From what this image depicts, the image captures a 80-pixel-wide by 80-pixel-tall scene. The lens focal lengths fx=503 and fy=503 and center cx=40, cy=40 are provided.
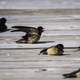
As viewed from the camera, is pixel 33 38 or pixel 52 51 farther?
pixel 33 38

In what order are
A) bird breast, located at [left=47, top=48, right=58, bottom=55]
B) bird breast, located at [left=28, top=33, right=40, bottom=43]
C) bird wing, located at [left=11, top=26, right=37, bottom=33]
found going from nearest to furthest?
bird breast, located at [left=47, top=48, right=58, bottom=55] < bird breast, located at [left=28, top=33, right=40, bottom=43] < bird wing, located at [left=11, top=26, right=37, bottom=33]

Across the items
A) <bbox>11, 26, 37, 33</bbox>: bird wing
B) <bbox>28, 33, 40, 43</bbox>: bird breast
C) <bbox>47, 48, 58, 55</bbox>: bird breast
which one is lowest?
<bbox>47, 48, 58, 55</bbox>: bird breast

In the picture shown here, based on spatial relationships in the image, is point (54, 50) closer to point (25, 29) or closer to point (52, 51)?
point (52, 51)

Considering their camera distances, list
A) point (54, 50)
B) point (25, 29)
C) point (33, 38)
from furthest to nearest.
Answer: point (25, 29) < point (33, 38) < point (54, 50)

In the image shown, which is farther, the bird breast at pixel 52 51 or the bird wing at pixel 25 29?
the bird wing at pixel 25 29

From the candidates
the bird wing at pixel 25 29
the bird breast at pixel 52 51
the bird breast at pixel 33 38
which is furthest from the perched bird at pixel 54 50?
the bird wing at pixel 25 29

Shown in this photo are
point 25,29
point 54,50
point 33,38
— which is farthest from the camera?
point 25,29

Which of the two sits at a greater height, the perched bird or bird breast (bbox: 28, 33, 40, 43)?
bird breast (bbox: 28, 33, 40, 43)

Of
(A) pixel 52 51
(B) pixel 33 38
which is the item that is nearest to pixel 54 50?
(A) pixel 52 51

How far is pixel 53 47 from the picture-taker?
12.9ft

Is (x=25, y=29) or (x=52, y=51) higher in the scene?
(x=25, y=29)

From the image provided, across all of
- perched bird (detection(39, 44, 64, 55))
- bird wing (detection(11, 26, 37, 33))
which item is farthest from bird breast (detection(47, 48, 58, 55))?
bird wing (detection(11, 26, 37, 33))

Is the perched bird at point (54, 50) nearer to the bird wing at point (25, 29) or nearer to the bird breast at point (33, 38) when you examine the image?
the bird breast at point (33, 38)

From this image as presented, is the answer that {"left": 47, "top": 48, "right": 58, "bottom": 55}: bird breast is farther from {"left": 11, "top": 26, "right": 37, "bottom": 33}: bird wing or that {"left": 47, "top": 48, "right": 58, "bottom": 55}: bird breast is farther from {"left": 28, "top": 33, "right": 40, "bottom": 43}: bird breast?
{"left": 11, "top": 26, "right": 37, "bottom": 33}: bird wing
